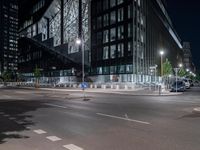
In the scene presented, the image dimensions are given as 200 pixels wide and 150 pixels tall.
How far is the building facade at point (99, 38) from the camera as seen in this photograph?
217ft

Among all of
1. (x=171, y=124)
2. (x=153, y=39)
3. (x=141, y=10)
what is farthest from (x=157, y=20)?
(x=171, y=124)

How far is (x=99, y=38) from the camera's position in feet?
244

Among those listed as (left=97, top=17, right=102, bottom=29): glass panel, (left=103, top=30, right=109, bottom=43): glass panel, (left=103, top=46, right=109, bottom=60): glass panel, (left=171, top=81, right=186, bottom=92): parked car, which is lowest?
(left=171, top=81, right=186, bottom=92): parked car

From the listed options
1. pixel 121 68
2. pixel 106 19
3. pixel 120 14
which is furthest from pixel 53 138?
pixel 106 19

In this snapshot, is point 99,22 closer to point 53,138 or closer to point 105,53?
point 105,53

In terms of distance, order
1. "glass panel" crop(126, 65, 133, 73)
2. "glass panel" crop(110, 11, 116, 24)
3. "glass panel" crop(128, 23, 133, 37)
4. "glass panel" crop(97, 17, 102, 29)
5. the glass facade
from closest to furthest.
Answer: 1. "glass panel" crop(126, 65, 133, 73)
2. "glass panel" crop(128, 23, 133, 37)
3. the glass facade
4. "glass panel" crop(110, 11, 116, 24)
5. "glass panel" crop(97, 17, 102, 29)

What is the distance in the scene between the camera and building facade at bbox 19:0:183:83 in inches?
2603

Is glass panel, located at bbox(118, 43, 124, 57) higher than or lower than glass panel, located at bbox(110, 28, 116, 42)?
lower

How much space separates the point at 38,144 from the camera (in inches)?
280

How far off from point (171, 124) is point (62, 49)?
268 ft

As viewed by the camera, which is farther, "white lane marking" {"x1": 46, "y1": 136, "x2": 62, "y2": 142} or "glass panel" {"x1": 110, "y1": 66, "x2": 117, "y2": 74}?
"glass panel" {"x1": 110, "y1": 66, "x2": 117, "y2": 74}

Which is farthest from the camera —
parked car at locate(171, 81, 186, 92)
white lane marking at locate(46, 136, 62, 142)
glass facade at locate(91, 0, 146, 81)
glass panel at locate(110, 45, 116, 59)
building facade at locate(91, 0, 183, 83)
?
glass panel at locate(110, 45, 116, 59)

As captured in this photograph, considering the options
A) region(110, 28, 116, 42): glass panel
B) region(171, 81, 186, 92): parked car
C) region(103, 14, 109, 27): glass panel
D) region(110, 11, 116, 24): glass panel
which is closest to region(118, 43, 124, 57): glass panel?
region(110, 28, 116, 42): glass panel

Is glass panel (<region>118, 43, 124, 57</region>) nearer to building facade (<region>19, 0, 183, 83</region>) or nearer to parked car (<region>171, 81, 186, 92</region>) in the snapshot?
building facade (<region>19, 0, 183, 83</region>)
